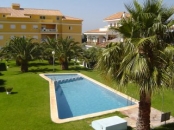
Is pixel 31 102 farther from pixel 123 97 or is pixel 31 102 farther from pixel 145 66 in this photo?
pixel 145 66

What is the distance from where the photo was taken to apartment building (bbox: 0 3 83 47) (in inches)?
1802

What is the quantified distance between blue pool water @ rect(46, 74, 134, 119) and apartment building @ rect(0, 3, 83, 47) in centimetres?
2548

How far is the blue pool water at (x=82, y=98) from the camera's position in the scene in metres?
16.0

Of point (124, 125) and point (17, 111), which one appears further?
point (17, 111)

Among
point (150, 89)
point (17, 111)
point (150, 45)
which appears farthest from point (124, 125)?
point (17, 111)

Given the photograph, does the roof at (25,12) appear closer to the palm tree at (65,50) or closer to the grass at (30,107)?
the palm tree at (65,50)

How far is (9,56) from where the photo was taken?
27.8 meters

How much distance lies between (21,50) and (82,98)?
12.4 meters

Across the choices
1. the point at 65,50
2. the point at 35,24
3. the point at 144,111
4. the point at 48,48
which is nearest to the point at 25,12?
the point at 35,24

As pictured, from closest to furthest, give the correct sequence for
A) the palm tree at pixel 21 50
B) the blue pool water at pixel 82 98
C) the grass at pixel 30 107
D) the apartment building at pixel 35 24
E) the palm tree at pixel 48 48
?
1. the grass at pixel 30 107
2. the blue pool water at pixel 82 98
3. the palm tree at pixel 21 50
4. the palm tree at pixel 48 48
5. the apartment building at pixel 35 24

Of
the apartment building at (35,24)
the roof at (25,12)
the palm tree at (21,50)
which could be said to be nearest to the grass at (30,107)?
the palm tree at (21,50)

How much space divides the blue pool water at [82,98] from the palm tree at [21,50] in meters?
6.11

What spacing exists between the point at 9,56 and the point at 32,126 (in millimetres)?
18242

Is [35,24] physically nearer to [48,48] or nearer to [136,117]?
[48,48]
